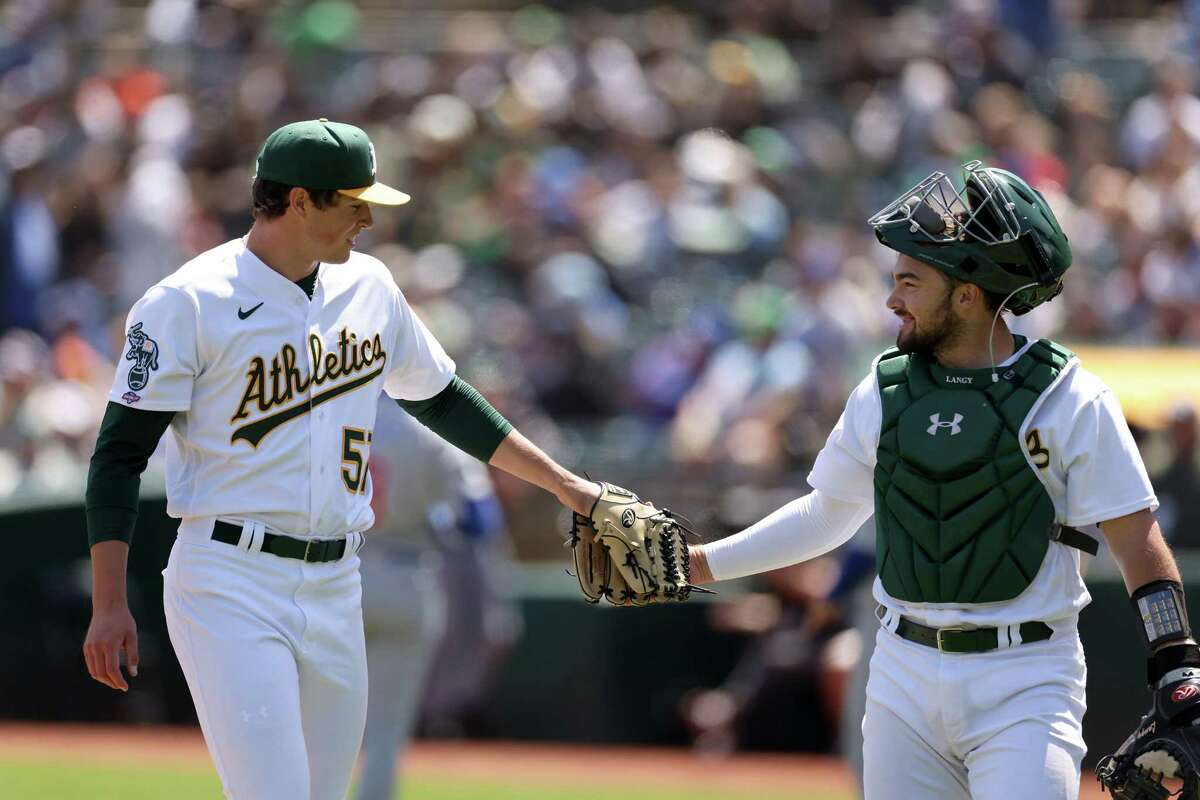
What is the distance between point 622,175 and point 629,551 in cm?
862

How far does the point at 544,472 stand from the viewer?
4.82m

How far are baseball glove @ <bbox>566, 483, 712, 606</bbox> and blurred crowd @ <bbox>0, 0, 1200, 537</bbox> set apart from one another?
5.22m

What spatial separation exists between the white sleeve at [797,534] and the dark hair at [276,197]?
1.29 m

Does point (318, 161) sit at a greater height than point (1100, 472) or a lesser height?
greater

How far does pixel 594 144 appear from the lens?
1355 cm

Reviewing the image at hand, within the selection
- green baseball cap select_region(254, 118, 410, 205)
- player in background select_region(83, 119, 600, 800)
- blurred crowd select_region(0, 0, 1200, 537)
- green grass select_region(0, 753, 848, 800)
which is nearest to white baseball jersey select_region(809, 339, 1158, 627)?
player in background select_region(83, 119, 600, 800)

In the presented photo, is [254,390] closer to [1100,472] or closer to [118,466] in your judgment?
[118,466]

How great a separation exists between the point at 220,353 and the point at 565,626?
19.6 feet

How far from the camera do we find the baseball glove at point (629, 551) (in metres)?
4.71

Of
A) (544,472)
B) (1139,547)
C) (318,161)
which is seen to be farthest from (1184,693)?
(318,161)

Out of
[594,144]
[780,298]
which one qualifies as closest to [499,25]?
[594,144]

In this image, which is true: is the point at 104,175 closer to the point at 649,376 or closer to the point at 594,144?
the point at 594,144

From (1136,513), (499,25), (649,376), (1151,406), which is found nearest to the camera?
(1136,513)

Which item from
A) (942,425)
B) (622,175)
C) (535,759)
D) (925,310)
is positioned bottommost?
(535,759)
